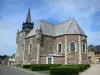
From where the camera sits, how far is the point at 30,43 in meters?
43.9

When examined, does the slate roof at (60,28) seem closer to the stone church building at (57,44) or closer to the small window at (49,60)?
the stone church building at (57,44)

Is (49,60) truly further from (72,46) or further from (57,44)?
(72,46)

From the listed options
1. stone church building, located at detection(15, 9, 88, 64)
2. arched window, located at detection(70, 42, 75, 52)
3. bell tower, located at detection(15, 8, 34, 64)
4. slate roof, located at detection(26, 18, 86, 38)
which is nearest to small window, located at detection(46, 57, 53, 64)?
stone church building, located at detection(15, 9, 88, 64)

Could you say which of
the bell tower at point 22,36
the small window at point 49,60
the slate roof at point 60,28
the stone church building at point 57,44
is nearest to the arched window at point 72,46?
the stone church building at point 57,44

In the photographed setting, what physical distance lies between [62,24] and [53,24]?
13.5ft

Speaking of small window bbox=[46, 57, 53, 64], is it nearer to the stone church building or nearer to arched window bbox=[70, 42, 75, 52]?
the stone church building

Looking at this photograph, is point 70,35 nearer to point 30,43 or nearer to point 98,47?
point 30,43

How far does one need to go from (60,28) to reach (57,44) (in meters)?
5.48

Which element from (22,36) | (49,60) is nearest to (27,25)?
(22,36)

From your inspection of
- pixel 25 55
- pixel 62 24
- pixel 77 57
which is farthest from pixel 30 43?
pixel 77 57

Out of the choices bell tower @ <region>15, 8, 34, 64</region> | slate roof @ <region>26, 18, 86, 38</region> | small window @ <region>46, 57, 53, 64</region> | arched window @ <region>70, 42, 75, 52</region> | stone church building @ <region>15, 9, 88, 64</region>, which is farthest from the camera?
bell tower @ <region>15, 8, 34, 64</region>

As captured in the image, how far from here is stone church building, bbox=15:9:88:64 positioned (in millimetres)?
38156

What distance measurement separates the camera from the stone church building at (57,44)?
38.2 metres

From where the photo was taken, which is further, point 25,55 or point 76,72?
point 25,55
